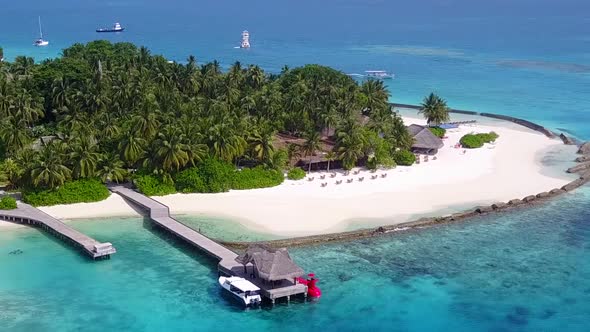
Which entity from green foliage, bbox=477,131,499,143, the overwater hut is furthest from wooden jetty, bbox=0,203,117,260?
green foliage, bbox=477,131,499,143

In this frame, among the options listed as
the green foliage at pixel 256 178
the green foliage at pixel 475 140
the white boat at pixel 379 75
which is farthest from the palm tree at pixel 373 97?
the white boat at pixel 379 75

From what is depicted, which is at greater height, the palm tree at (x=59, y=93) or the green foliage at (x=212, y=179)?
the palm tree at (x=59, y=93)

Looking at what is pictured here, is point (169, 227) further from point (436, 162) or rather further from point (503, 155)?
point (503, 155)

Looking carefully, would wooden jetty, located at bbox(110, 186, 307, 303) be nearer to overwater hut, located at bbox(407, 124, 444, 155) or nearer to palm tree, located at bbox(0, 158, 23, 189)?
palm tree, located at bbox(0, 158, 23, 189)

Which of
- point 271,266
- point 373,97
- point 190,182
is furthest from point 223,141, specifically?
point 373,97

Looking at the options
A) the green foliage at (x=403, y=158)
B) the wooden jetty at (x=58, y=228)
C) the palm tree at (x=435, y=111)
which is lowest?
the wooden jetty at (x=58, y=228)

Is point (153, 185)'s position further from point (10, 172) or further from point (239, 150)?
point (10, 172)

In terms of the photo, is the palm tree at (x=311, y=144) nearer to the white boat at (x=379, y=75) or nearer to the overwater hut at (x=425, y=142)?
the overwater hut at (x=425, y=142)
